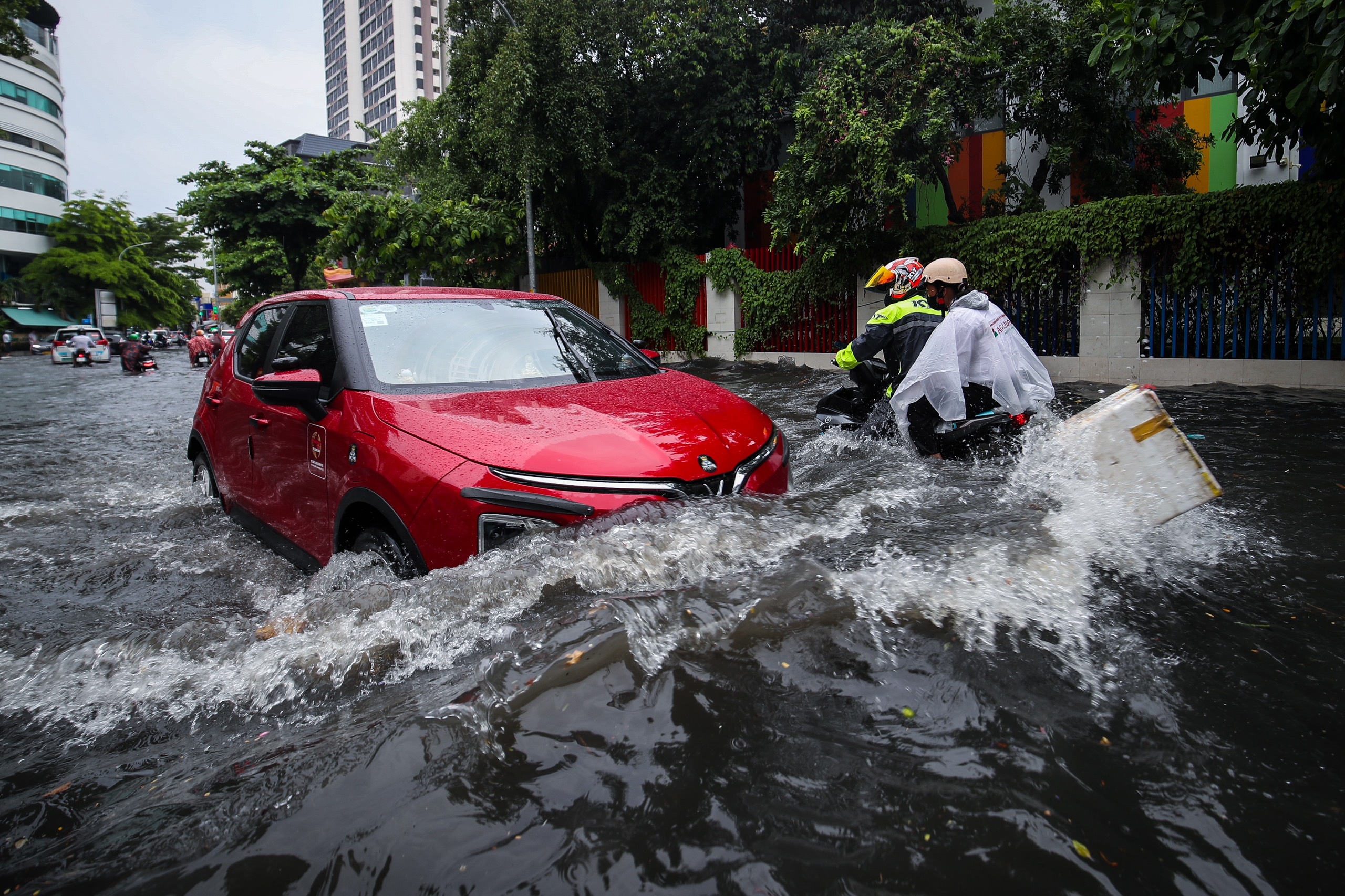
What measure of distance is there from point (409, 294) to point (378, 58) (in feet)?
429

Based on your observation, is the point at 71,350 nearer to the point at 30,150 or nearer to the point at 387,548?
the point at 30,150

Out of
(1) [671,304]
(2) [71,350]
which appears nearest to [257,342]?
(1) [671,304]

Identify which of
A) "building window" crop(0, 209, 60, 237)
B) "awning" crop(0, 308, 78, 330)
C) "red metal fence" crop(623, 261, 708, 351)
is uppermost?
"building window" crop(0, 209, 60, 237)

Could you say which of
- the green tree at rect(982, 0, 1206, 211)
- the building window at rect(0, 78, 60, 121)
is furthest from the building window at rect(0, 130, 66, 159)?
the green tree at rect(982, 0, 1206, 211)

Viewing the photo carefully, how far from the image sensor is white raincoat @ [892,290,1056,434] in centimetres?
462

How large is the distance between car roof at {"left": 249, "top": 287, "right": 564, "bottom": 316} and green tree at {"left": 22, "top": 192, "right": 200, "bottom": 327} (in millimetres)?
59744

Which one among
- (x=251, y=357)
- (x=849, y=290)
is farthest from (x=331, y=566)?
(x=849, y=290)

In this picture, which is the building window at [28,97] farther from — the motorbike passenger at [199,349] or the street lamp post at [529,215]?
the street lamp post at [529,215]

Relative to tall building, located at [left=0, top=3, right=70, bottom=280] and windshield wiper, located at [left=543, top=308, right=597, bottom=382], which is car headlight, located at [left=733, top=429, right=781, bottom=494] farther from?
tall building, located at [left=0, top=3, right=70, bottom=280]

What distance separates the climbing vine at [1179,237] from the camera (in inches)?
377

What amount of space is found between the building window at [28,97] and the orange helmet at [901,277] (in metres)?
70.1

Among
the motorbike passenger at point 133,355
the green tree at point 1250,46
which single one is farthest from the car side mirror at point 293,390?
the motorbike passenger at point 133,355

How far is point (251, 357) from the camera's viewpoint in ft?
16.1

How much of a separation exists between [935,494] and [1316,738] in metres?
2.16
